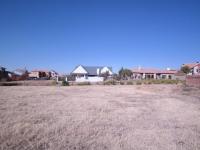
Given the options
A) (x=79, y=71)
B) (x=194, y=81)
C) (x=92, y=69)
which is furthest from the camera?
(x=92, y=69)

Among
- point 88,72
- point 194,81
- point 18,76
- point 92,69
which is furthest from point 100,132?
point 18,76

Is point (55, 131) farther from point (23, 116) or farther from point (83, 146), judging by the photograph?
point (23, 116)

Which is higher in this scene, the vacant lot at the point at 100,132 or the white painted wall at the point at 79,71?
the white painted wall at the point at 79,71

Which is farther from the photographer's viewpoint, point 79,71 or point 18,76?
point 18,76

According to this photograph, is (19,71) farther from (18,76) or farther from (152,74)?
(152,74)

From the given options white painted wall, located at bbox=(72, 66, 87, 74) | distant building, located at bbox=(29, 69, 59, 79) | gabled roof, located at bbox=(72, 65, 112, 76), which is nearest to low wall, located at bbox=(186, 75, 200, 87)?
white painted wall, located at bbox=(72, 66, 87, 74)

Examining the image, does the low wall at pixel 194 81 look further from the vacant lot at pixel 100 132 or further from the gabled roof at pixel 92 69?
the gabled roof at pixel 92 69

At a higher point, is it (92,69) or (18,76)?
(92,69)

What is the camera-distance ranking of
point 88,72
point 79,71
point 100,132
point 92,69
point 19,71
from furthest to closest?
1. point 19,71
2. point 92,69
3. point 88,72
4. point 79,71
5. point 100,132

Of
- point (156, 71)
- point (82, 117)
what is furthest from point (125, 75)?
point (82, 117)

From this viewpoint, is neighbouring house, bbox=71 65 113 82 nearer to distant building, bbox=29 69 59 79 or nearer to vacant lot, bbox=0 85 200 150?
distant building, bbox=29 69 59 79

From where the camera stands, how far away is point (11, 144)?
568 centimetres

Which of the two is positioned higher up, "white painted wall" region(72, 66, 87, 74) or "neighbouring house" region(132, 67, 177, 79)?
"white painted wall" region(72, 66, 87, 74)

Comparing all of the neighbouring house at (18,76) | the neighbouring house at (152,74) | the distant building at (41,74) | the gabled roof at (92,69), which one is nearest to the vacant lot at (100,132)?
the neighbouring house at (18,76)
